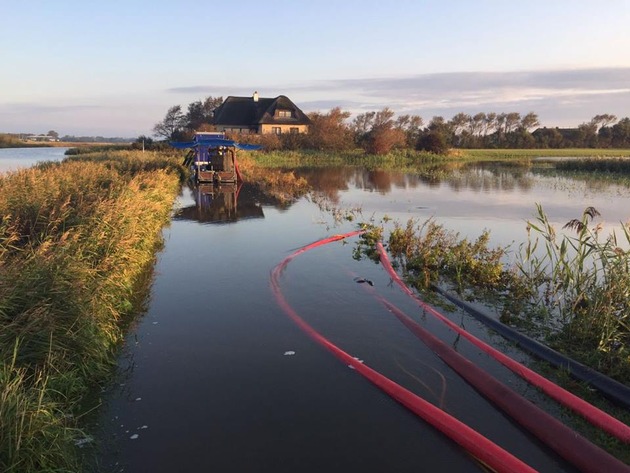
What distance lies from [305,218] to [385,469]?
11477 mm

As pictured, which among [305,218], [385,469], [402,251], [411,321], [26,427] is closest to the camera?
[26,427]

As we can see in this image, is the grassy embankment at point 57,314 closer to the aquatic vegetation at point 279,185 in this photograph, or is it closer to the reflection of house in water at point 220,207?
the reflection of house in water at point 220,207

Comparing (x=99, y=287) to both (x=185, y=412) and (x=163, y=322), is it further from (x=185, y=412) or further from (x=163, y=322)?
(x=185, y=412)

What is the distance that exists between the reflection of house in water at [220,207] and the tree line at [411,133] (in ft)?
95.2

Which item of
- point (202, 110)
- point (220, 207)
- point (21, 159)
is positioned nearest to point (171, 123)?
point (202, 110)

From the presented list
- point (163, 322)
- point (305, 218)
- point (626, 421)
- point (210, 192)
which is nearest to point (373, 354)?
point (626, 421)

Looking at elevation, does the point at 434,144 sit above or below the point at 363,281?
above

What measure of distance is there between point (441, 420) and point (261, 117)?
193 feet

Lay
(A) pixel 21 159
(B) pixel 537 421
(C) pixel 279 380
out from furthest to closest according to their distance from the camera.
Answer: (A) pixel 21 159
(C) pixel 279 380
(B) pixel 537 421

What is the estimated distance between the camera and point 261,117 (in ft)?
196

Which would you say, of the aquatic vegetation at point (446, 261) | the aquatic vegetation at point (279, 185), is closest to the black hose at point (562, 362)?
the aquatic vegetation at point (446, 261)

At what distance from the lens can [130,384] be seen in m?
4.62

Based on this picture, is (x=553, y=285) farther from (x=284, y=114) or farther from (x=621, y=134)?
(x=621, y=134)

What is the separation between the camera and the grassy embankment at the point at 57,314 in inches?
119
